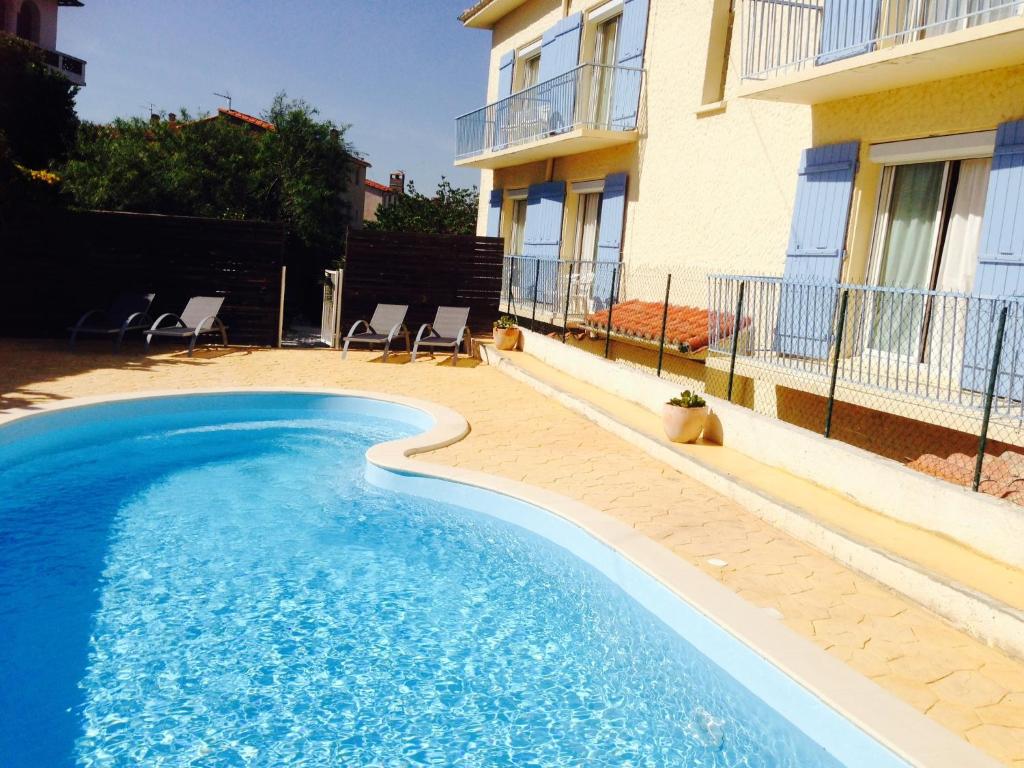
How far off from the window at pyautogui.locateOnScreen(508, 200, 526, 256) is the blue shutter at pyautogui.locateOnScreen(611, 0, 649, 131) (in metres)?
4.74

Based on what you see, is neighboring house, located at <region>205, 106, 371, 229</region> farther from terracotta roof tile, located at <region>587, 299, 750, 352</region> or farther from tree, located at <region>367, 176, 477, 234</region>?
terracotta roof tile, located at <region>587, 299, 750, 352</region>

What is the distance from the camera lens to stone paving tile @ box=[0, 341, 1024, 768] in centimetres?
380

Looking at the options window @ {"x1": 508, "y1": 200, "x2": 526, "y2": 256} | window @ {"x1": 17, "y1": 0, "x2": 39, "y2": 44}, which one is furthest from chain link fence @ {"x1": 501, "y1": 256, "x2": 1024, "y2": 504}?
window @ {"x1": 17, "y1": 0, "x2": 39, "y2": 44}

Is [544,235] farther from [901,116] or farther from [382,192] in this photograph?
[382,192]

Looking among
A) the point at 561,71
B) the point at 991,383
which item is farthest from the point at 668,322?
the point at 561,71

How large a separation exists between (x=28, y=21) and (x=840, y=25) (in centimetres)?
3023

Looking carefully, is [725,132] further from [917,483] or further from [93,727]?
[93,727]

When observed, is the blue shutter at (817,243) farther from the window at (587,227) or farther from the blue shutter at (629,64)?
the window at (587,227)

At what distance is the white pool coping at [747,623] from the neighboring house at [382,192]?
39005 mm

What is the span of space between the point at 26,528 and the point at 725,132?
913 cm

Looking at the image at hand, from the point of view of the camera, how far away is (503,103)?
16.6 meters

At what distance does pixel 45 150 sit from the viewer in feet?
47.2

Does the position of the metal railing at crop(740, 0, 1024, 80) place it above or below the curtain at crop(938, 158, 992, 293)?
above

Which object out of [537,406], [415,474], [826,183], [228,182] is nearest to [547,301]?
[537,406]
